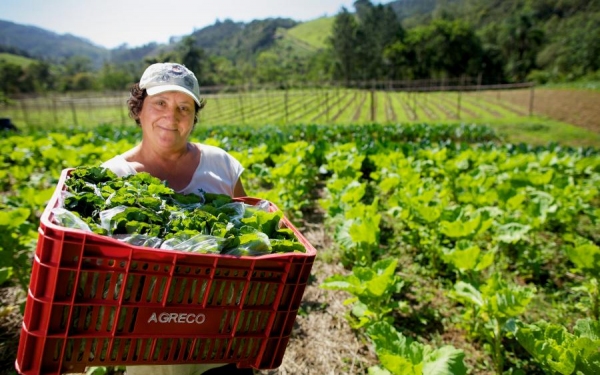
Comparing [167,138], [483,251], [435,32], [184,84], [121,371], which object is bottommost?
[121,371]

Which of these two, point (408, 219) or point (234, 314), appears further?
point (408, 219)

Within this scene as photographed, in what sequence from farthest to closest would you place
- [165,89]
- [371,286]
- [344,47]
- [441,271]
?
[344,47] < [441,271] < [371,286] < [165,89]

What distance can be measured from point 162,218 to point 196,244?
0.31 meters

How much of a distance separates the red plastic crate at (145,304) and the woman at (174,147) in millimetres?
414

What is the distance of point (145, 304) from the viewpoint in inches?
53.0

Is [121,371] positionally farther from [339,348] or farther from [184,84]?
[184,84]

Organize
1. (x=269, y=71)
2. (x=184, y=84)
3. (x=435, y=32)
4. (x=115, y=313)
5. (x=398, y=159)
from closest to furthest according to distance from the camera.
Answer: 1. (x=115, y=313)
2. (x=184, y=84)
3. (x=398, y=159)
4. (x=269, y=71)
5. (x=435, y=32)

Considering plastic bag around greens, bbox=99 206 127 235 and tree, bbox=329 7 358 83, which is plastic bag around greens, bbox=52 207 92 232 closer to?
plastic bag around greens, bbox=99 206 127 235

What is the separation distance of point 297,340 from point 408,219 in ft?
7.22

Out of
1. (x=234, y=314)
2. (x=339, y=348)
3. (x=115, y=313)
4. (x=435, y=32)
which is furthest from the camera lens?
(x=435, y=32)

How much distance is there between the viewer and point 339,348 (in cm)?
316

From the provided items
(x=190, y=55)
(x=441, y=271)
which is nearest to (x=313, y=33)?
(x=190, y=55)

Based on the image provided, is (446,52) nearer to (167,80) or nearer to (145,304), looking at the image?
(167,80)

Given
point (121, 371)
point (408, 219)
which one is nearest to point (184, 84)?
point (121, 371)
